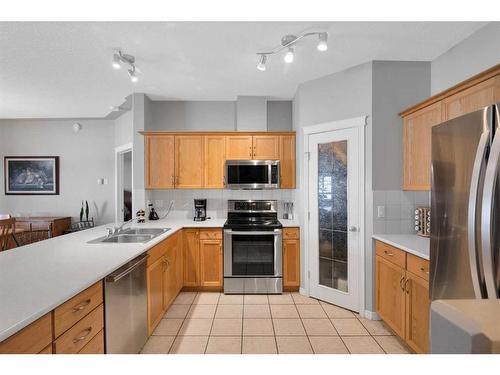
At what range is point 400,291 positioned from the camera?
2.14 m

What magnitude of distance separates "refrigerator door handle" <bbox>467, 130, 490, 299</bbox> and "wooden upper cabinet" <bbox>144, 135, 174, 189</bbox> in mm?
3290

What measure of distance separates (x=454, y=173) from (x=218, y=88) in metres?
2.88

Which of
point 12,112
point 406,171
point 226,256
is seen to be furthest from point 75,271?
point 12,112

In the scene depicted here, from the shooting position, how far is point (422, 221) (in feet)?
8.04

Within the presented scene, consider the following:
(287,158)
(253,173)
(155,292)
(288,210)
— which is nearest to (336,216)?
(288,210)

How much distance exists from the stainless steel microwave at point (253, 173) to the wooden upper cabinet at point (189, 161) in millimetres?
449

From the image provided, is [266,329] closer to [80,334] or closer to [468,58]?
[80,334]

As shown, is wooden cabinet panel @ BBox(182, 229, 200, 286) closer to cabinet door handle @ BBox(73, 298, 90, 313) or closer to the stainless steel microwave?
the stainless steel microwave

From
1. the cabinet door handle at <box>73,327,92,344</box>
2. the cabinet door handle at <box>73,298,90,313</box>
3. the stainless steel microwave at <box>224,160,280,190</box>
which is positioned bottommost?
the cabinet door handle at <box>73,327,92,344</box>

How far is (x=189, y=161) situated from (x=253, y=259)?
5.42 ft

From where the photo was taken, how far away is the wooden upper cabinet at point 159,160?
3.64m

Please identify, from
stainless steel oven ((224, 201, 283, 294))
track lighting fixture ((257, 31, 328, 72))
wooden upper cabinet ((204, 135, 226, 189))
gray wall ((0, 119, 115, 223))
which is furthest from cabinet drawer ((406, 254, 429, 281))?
gray wall ((0, 119, 115, 223))

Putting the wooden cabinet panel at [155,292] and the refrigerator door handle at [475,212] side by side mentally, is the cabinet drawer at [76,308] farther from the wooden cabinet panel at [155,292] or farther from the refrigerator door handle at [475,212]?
the refrigerator door handle at [475,212]

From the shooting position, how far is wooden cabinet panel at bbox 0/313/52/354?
0.92m
